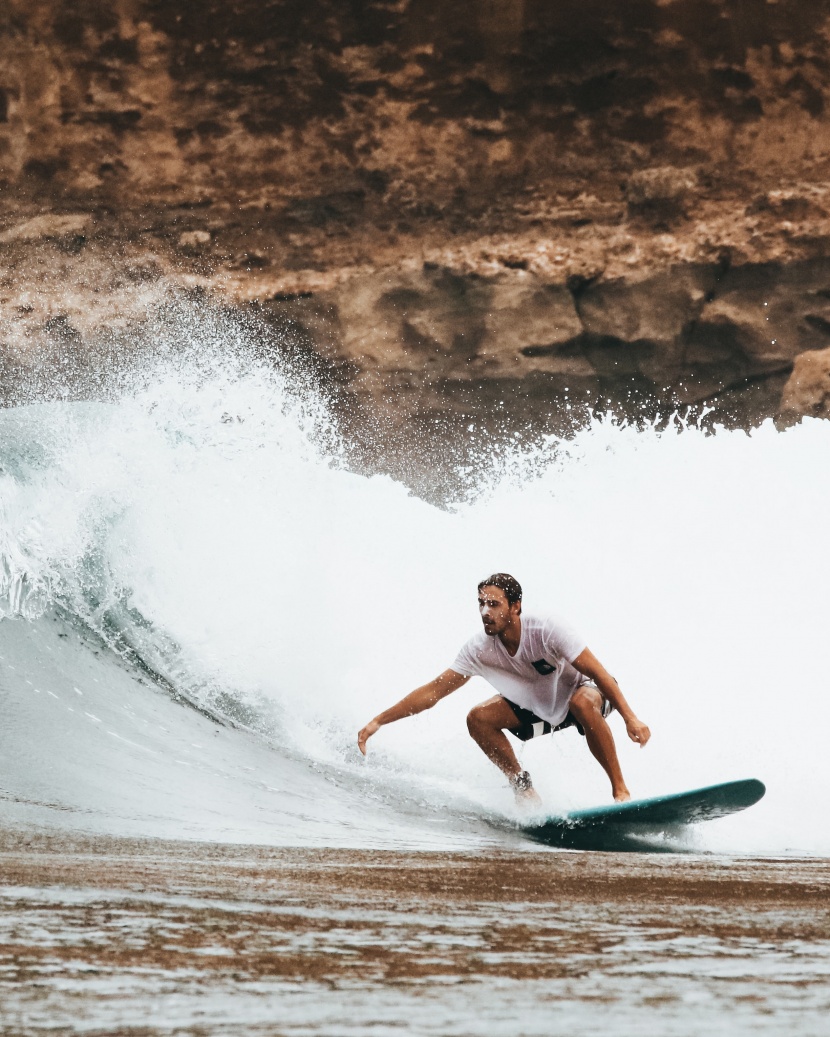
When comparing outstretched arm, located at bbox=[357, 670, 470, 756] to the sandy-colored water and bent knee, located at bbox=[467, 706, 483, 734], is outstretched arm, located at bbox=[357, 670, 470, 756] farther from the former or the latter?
the sandy-colored water

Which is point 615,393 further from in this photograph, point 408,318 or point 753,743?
point 753,743

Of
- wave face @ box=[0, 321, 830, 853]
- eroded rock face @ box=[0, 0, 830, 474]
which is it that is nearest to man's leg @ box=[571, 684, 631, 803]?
wave face @ box=[0, 321, 830, 853]

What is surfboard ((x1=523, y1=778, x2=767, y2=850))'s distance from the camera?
14.3 feet

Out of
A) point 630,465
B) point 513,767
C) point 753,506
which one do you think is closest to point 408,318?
point 630,465

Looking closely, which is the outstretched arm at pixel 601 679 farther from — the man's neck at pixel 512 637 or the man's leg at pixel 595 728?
the man's neck at pixel 512 637

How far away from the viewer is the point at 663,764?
6305mm

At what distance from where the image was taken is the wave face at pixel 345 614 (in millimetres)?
5117

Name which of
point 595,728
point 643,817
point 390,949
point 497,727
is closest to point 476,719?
point 497,727

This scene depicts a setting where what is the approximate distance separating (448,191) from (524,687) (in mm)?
9579

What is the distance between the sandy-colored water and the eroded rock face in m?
11.0

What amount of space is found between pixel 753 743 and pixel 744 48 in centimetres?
892

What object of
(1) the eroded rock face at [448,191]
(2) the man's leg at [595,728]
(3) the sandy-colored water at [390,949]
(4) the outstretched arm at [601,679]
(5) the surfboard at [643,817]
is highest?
(1) the eroded rock face at [448,191]

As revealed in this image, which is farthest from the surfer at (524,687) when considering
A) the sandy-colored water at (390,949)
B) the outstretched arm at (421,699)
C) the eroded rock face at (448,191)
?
the eroded rock face at (448,191)

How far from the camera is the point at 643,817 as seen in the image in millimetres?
4461
